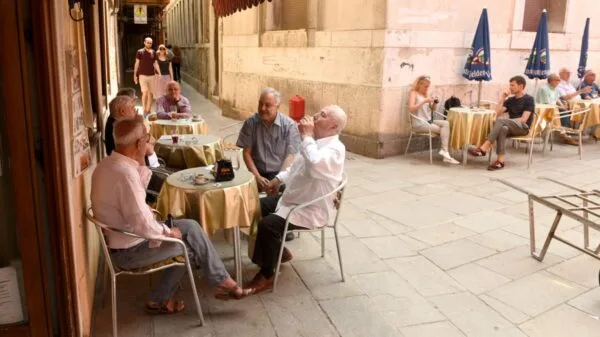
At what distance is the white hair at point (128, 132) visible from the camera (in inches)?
104

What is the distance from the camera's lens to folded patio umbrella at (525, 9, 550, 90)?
7.87 metres

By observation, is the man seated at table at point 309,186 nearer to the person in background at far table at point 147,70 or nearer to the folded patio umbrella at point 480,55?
the folded patio umbrella at point 480,55

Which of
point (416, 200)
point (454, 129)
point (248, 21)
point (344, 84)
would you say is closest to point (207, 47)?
point (248, 21)

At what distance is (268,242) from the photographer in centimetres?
323

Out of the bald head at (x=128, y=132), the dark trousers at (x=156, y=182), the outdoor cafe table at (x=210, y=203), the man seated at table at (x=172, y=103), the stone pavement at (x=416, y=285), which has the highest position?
the bald head at (x=128, y=132)

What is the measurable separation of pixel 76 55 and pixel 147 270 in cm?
127

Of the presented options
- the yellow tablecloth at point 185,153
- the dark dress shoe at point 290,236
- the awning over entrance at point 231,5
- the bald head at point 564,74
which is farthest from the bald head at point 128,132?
the bald head at point 564,74


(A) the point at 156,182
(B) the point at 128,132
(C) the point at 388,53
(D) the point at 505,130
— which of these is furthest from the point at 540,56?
(B) the point at 128,132

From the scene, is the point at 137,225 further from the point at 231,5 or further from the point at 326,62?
the point at 326,62

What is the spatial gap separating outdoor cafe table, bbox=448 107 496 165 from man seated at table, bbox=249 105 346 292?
412cm

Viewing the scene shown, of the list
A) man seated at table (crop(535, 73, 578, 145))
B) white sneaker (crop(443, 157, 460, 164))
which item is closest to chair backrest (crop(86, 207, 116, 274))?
Result: white sneaker (crop(443, 157, 460, 164))

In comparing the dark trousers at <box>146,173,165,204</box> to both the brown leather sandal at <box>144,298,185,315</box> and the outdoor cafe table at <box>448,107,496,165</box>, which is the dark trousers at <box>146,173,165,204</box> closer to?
the brown leather sandal at <box>144,298,185,315</box>

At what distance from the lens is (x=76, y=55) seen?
283 centimetres

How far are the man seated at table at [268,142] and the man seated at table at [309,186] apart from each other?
78cm
